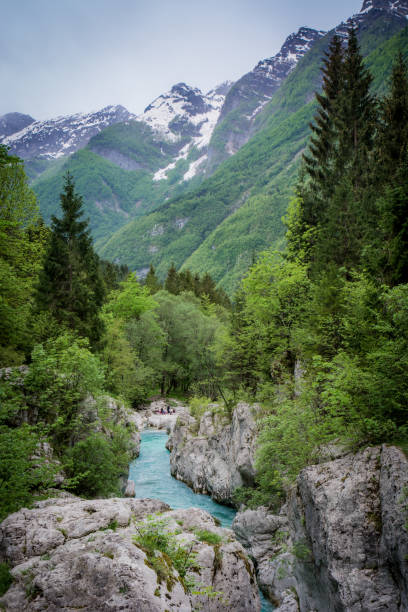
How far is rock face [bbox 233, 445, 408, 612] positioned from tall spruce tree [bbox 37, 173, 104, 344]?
18310 millimetres

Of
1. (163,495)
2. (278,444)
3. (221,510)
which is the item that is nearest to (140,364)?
(163,495)

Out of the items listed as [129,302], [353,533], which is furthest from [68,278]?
[129,302]

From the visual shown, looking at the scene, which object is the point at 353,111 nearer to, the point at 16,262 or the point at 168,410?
the point at 16,262

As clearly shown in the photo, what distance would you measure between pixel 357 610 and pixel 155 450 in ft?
95.7

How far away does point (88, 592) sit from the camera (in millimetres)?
5160

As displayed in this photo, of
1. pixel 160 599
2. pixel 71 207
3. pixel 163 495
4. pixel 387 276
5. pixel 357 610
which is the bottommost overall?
pixel 163 495

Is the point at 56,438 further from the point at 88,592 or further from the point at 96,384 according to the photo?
the point at 88,592

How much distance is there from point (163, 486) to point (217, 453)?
4.91 meters

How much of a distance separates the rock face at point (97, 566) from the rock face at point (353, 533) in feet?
6.60

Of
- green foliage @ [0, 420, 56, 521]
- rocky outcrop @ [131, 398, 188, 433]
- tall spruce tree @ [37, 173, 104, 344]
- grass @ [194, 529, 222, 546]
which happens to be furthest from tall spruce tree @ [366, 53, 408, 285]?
rocky outcrop @ [131, 398, 188, 433]

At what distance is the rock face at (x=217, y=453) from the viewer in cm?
1948

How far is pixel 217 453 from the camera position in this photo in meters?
22.9

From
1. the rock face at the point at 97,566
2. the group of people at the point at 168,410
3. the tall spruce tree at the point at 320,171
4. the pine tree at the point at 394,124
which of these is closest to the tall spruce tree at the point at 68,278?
the rock face at the point at 97,566

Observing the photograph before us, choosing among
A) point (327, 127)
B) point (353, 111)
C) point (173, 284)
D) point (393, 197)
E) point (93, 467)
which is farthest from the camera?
point (173, 284)
